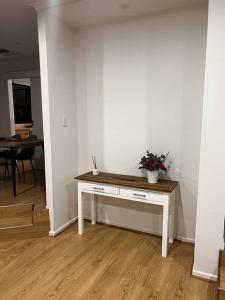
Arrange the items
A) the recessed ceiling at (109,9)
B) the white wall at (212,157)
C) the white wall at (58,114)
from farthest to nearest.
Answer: the white wall at (58,114) < the recessed ceiling at (109,9) < the white wall at (212,157)

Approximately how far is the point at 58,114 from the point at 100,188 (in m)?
0.95

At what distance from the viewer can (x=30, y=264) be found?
226 cm

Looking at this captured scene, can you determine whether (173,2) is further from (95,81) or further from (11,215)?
(11,215)

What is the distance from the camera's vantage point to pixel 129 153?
2814mm

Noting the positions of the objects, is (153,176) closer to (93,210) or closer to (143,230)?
(143,230)

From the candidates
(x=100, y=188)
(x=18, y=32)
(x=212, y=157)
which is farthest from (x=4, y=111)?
(x=212, y=157)

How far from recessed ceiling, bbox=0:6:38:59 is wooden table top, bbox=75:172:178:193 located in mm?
1933

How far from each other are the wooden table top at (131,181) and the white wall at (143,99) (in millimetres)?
148

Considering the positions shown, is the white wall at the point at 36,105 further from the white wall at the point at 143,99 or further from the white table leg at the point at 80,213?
the white table leg at the point at 80,213

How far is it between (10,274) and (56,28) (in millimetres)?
2472

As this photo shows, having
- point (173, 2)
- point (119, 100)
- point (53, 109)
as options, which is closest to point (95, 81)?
point (119, 100)

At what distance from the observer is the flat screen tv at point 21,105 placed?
21.4 ft

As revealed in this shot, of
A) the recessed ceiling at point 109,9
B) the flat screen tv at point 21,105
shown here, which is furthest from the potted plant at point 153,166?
the flat screen tv at point 21,105

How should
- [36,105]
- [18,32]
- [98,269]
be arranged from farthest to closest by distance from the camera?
[36,105]
[18,32]
[98,269]
